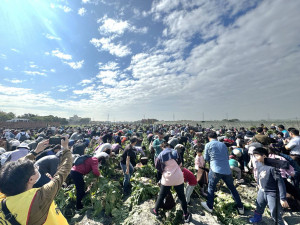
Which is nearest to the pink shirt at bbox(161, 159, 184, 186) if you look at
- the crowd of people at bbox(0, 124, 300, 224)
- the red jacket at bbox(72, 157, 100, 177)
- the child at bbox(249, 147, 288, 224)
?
the crowd of people at bbox(0, 124, 300, 224)

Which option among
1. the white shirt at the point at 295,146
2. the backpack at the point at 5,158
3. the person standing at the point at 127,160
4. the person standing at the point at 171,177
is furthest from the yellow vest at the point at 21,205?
the white shirt at the point at 295,146

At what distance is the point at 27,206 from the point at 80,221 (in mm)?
3550

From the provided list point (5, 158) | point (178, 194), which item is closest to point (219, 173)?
point (178, 194)

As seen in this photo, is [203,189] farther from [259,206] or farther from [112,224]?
[112,224]

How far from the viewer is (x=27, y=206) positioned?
141 centimetres

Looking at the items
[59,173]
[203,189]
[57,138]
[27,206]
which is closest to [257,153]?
[203,189]

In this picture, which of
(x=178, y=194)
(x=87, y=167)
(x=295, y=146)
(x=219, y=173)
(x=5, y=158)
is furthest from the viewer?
(x=295, y=146)

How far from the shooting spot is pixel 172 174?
3.64 meters

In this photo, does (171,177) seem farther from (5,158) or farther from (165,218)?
(5,158)

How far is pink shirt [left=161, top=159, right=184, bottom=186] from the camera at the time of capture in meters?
3.63

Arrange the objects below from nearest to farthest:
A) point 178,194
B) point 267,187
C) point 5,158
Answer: point 267,187 < point 178,194 < point 5,158

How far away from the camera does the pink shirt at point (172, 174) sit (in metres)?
3.63

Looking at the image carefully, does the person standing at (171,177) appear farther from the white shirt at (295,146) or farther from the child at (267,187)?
the white shirt at (295,146)

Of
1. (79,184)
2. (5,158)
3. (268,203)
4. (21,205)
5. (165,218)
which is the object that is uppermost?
(21,205)
